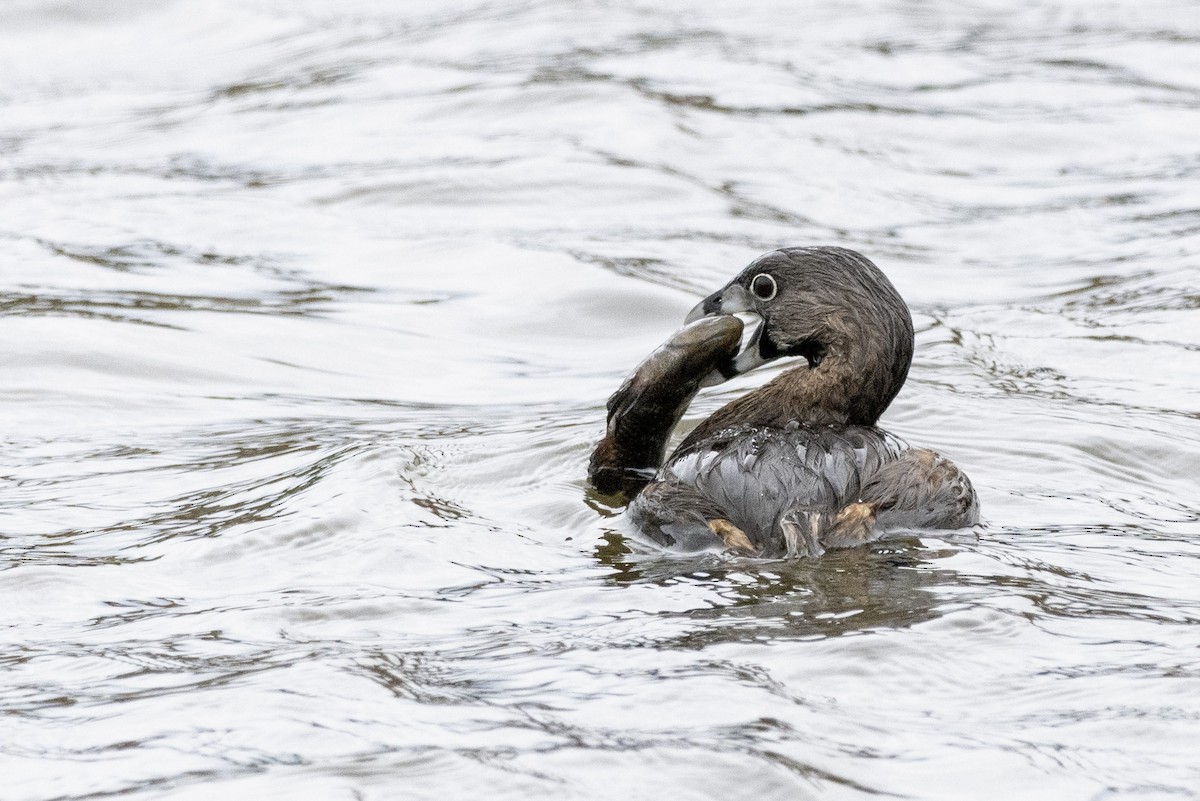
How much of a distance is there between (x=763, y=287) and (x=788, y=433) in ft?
1.91

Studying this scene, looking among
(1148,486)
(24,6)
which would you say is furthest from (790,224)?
(24,6)

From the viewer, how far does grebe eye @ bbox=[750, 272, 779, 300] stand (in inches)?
237

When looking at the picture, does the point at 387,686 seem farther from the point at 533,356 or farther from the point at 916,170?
the point at 916,170

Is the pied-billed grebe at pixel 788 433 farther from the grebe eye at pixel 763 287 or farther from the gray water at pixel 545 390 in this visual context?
the gray water at pixel 545 390

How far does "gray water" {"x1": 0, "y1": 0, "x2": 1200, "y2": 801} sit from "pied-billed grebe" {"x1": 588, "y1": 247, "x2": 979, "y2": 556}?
0.15 m

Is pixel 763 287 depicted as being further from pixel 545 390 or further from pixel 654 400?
pixel 545 390

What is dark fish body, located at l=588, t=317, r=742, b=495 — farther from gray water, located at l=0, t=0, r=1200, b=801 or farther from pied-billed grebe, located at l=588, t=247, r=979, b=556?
gray water, located at l=0, t=0, r=1200, b=801

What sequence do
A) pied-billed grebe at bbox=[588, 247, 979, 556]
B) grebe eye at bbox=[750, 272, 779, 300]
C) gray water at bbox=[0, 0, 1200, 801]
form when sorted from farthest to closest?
grebe eye at bbox=[750, 272, 779, 300] → pied-billed grebe at bbox=[588, 247, 979, 556] → gray water at bbox=[0, 0, 1200, 801]

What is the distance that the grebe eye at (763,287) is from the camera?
6031 millimetres

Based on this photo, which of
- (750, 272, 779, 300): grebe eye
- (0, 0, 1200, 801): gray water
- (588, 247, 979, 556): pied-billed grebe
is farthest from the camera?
(750, 272, 779, 300): grebe eye

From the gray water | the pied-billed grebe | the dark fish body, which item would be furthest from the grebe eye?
the gray water

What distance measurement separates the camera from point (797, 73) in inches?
600

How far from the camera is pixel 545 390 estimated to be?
334 inches

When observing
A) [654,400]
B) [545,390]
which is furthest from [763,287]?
[545,390]
